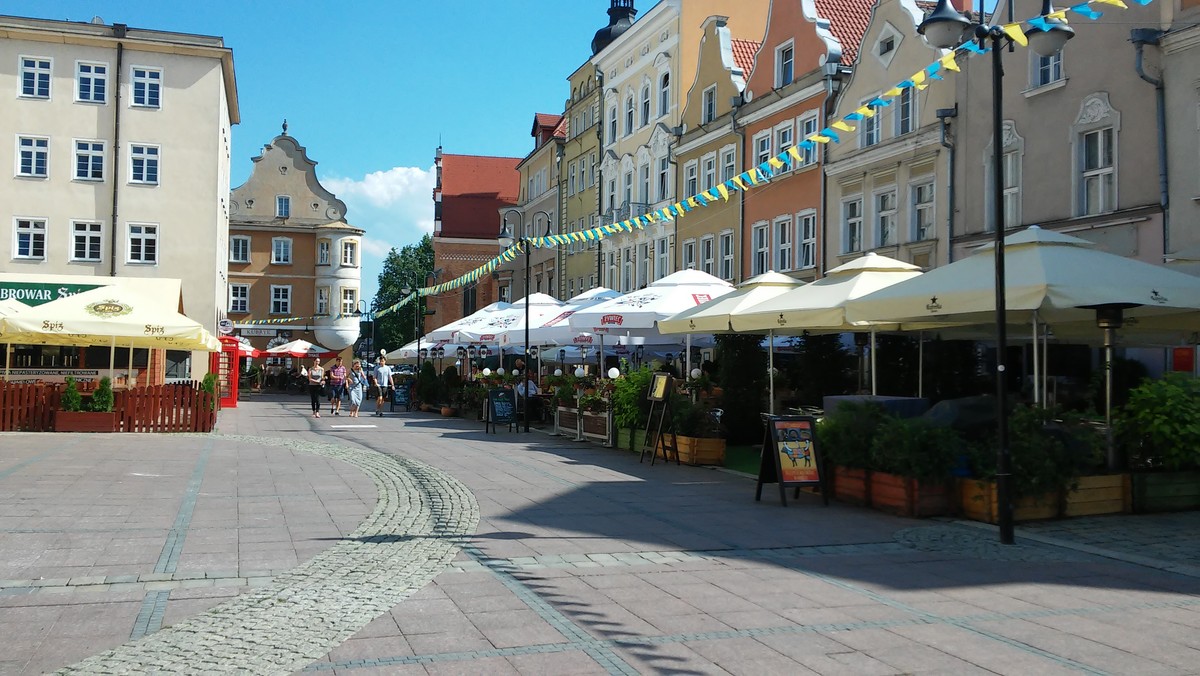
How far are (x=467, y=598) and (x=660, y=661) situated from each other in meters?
1.83

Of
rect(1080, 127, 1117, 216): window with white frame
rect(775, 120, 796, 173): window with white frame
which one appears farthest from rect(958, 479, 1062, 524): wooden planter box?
rect(775, 120, 796, 173): window with white frame

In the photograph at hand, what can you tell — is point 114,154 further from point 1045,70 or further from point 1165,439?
point 1165,439

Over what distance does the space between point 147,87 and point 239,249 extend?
2829 centimetres

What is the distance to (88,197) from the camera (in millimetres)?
35781

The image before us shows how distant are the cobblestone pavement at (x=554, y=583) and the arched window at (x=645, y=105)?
1215 inches

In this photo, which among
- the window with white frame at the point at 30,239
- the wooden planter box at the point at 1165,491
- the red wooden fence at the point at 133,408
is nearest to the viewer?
the wooden planter box at the point at 1165,491

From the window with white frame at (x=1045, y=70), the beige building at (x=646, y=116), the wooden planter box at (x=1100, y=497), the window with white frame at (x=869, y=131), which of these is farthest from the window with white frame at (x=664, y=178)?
Result: the wooden planter box at (x=1100, y=497)

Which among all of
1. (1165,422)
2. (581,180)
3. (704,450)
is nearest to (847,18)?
(581,180)

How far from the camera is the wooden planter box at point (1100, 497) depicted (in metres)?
10.7

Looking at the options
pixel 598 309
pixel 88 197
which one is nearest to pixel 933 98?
pixel 598 309

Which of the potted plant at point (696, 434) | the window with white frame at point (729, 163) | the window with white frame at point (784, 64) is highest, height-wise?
the window with white frame at point (784, 64)

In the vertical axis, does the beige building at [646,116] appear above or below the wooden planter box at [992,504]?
above

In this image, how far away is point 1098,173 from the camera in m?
20.0

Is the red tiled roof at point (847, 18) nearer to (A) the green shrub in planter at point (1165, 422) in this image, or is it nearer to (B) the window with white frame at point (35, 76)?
(A) the green shrub in planter at point (1165, 422)
